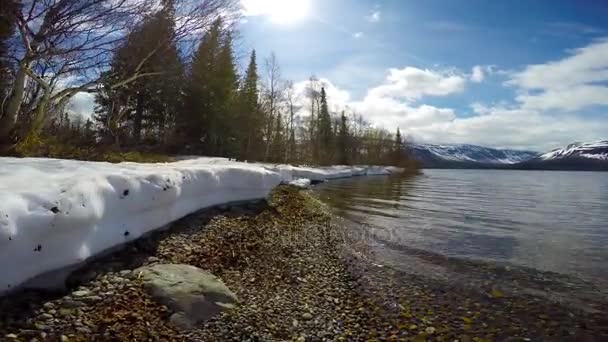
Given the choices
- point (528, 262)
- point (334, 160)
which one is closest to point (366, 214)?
point (528, 262)

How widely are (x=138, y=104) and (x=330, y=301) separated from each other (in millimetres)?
31256

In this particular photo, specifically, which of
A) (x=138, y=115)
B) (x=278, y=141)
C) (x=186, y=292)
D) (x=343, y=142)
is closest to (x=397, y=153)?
(x=343, y=142)

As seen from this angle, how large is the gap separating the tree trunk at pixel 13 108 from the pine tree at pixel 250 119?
27.4 m

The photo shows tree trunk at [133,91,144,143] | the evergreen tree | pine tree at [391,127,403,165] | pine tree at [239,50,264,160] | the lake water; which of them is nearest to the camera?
the lake water

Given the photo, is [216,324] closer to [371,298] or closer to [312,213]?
[371,298]

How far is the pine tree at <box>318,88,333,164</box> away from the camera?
6147 cm

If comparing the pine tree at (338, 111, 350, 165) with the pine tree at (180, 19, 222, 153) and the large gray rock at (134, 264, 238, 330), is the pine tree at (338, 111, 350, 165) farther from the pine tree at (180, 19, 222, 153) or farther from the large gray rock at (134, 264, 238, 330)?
the large gray rock at (134, 264, 238, 330)

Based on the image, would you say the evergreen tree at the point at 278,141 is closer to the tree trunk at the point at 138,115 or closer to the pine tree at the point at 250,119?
the pine tree at the point at 250,119

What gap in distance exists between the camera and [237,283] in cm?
538

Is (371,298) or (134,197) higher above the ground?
(134,197)

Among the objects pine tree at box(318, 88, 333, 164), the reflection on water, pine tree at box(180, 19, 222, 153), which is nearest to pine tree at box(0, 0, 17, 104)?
the reflection on water

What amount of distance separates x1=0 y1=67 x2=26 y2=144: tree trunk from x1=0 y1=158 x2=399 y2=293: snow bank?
3.67 m

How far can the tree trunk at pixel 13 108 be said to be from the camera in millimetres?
8461

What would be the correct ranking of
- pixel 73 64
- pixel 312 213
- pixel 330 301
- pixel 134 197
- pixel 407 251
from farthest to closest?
1. pixel 312 213
2. pixel 73 64
3. pixel 407 251
4. pixel 134 197
5. pixel 330 301
